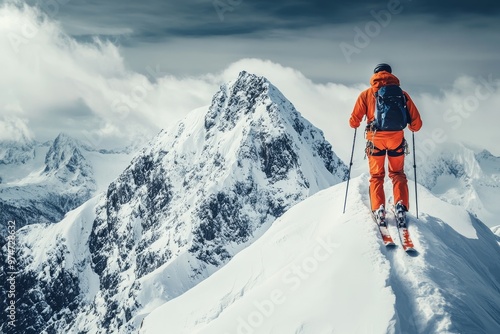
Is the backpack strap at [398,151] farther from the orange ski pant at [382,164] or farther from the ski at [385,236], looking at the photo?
the ski at [385,236]

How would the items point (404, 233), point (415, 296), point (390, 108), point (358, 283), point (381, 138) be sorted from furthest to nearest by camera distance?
point (381, 138) < point (390, 108) < point (404, 233) < point (358, 283) < point (415, 296)

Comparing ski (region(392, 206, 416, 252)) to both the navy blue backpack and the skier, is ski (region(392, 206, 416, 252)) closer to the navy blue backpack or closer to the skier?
the skier

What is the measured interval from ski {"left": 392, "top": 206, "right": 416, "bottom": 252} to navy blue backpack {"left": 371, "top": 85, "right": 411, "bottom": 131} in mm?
2465

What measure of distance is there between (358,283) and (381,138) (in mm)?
Answer: 4599

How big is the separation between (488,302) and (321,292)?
408 centimetres

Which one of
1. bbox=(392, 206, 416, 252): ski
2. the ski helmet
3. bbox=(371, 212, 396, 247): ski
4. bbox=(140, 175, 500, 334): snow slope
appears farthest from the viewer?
the ski helmet

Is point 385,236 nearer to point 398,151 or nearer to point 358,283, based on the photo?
point 358,283

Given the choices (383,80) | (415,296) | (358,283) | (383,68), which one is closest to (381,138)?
(383,80)

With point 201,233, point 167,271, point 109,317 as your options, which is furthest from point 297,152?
point 109,317

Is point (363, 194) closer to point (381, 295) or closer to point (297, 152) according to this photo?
point (381, 295)

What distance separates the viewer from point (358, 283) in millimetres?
10695

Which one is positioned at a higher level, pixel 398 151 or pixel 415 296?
pixel 398 151

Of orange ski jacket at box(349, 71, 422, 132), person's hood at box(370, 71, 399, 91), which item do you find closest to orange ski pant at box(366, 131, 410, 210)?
orange ski jacket at box(349, 71, 422, 132)

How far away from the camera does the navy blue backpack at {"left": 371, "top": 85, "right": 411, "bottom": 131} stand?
42.0ft
